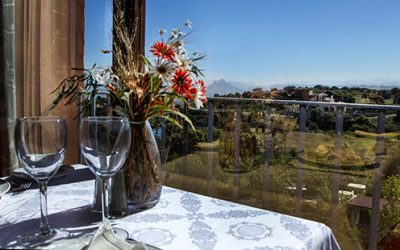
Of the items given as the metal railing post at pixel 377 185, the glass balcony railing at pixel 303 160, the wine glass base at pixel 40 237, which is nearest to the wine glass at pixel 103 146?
the wine glass base at pixel 40 237

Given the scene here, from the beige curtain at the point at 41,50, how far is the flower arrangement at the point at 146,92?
1.43m

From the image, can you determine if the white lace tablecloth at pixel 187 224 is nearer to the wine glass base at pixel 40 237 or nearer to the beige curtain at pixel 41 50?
the wine glass base at pixel 40 237

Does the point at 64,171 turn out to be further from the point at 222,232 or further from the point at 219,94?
the point at 219,94

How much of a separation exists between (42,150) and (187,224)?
35 centimetres

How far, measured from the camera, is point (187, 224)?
0.77m

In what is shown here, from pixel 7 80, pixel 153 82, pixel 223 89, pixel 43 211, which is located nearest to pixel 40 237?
pixel 43 211

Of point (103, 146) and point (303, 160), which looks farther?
point (303, 160)

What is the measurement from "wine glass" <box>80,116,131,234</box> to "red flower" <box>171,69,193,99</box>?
7.3 inches

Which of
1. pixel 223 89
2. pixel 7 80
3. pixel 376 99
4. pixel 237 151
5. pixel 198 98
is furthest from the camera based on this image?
pixel 223 89

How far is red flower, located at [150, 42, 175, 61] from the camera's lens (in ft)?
2.79

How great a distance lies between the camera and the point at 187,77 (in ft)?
2.78

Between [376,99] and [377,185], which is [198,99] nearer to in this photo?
[377,185]

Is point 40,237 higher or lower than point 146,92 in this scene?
lower

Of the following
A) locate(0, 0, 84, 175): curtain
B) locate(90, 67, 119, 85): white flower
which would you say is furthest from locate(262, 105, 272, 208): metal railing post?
locate(90, 67, 119, 85): white flower
